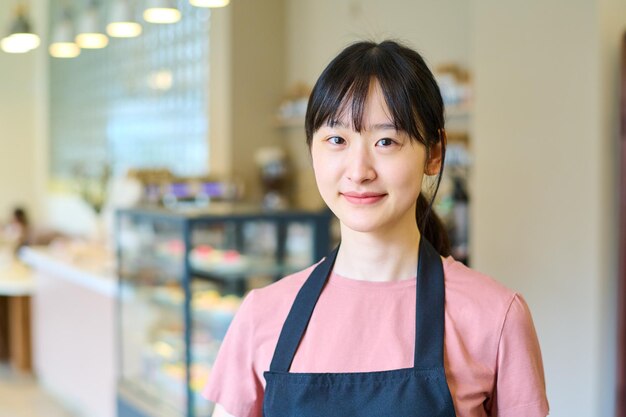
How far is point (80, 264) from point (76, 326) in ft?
1.30

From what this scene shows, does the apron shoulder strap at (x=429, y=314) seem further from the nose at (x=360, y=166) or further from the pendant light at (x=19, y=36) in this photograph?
the pendant light at (x=19, y=36)

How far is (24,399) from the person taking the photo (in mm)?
5371

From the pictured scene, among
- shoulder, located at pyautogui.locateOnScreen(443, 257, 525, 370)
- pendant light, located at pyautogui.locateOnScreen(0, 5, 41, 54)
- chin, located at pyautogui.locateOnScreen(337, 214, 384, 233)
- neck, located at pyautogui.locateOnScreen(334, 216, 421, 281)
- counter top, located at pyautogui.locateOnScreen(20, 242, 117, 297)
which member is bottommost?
counter top, located at pyautogui.locateOnScreen(20, 242, 117, 297)

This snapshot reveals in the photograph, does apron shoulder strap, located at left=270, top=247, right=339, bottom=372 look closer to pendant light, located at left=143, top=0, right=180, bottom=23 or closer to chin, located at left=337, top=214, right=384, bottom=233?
chin, located at left=337, top=214, right=384, bottom=233

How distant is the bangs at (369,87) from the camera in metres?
1.19

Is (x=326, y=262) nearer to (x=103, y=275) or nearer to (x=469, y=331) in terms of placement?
(x=469, y=331)

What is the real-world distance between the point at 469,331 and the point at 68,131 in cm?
845

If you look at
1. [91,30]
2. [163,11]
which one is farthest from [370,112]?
[91,30]

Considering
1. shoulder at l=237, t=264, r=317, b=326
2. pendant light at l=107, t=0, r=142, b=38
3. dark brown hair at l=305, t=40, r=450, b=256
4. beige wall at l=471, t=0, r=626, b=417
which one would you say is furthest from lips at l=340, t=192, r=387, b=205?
pendant light at l=107, t=0, r=142, b=38

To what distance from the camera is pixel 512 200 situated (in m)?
2.99

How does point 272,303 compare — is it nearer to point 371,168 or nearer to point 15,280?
point 371,168

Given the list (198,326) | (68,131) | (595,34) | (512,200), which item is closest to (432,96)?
(595,34)

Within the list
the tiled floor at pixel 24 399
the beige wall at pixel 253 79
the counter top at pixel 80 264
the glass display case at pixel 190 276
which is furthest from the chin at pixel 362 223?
the beige wall at pixel 253 79

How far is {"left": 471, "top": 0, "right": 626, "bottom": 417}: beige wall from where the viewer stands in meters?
2.67
